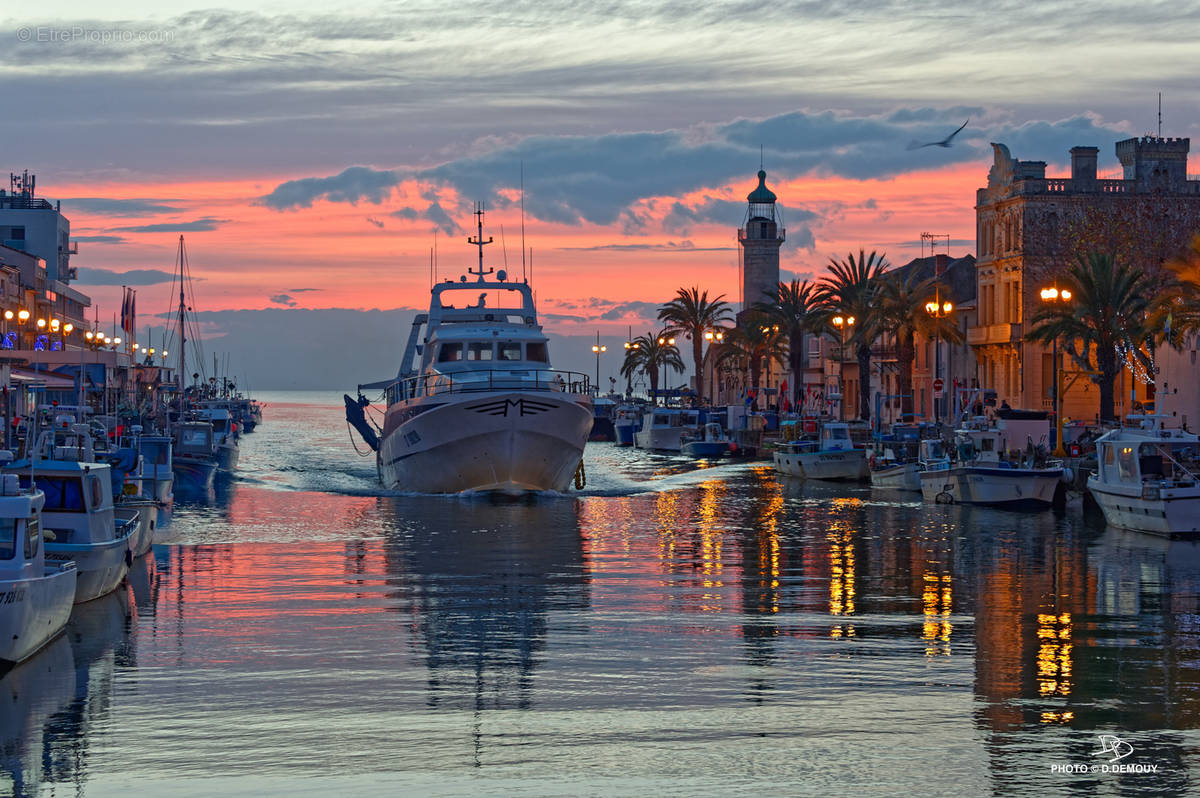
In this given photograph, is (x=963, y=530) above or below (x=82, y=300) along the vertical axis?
below

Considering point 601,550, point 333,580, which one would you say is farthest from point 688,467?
point 333,580

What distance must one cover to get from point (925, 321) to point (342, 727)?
6621 cm

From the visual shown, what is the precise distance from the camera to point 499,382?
50.8 metres

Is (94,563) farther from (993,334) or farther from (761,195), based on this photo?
(761,195)

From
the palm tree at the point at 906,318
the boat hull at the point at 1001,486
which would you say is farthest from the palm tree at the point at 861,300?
the boat hull at the point at 1001,486

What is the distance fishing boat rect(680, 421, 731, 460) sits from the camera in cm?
9962

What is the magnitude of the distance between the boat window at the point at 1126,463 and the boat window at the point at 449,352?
22583mm

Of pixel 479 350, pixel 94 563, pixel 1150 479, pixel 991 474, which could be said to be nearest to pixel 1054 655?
pixel 94 563

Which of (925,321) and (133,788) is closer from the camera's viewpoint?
(133,788)

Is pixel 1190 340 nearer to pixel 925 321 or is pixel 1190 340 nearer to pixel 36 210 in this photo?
pixel 925 321

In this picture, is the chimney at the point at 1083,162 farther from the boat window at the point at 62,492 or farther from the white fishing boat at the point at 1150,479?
the boat window at the point at 62,492

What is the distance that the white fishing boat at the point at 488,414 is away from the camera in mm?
49594

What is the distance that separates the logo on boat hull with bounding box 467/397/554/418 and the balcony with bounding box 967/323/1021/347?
39368 millimetres

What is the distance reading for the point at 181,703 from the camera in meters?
17.9
